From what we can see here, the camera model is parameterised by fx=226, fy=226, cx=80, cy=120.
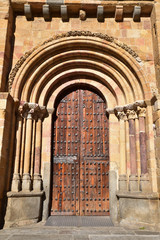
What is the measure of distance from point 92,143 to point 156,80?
7.72 feet

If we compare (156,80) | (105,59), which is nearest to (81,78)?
(105,59)

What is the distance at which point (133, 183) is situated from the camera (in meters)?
5.42

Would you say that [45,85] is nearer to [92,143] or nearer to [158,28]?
[92,143]

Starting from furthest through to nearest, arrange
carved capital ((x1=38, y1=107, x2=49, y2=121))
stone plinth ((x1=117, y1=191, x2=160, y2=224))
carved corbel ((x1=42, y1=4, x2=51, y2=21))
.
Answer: carved corbel ((x1=42, y1=4, x2=51, y2=21)) < carved capital ((x1=38, y1=107, x2=49, y2=121)) < stone plinth ((x1=117, y1=191, x2=160, y2=224))

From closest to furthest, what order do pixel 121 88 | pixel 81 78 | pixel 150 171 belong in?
pixel 150 171 → pixel 121 88 → pixel 81 78

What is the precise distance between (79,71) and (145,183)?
3520 millimetres

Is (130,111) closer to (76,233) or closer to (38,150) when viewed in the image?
(38,150)

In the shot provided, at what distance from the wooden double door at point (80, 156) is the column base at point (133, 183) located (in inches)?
29.8

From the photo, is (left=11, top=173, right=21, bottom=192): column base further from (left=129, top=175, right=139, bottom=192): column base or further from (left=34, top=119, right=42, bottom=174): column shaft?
(left=129, top=175, right=139, bottom=192): column base

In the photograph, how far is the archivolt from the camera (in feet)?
19.4

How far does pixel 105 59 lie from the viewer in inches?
246

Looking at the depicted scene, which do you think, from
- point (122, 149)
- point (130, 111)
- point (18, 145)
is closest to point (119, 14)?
point (130, 111)

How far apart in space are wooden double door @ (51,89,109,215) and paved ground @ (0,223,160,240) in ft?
3.26

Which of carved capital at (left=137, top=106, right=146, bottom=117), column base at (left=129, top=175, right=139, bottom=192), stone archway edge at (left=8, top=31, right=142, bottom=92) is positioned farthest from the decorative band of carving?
column base at (left=129, top=175, right=139, bottom=192)
